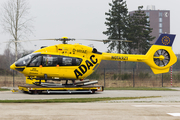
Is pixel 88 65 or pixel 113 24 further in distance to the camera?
pixel 113 24

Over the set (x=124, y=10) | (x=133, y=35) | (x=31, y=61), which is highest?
(x=124, y=10)

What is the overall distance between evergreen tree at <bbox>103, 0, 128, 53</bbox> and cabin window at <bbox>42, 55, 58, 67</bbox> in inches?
1371

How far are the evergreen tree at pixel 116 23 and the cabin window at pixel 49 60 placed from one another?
1371 inches

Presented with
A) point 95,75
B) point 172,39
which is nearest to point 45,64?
point 172,39

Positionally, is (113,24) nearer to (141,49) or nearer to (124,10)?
(124,10)

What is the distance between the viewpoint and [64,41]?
20.6 m

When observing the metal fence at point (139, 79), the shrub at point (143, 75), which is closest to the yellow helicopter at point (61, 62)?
the metal fence at point (139, 79)

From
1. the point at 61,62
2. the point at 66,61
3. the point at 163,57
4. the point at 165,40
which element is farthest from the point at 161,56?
the point at 61,62

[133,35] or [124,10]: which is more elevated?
[124,10]

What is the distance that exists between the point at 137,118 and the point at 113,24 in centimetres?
4645

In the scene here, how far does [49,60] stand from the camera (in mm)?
20078

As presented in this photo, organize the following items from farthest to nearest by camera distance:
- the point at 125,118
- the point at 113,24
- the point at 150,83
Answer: the point at 113,24
the point at 150,83
the point at 125,118

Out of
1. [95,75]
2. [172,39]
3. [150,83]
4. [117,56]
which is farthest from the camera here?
[95,75]

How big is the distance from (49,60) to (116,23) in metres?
36.7
